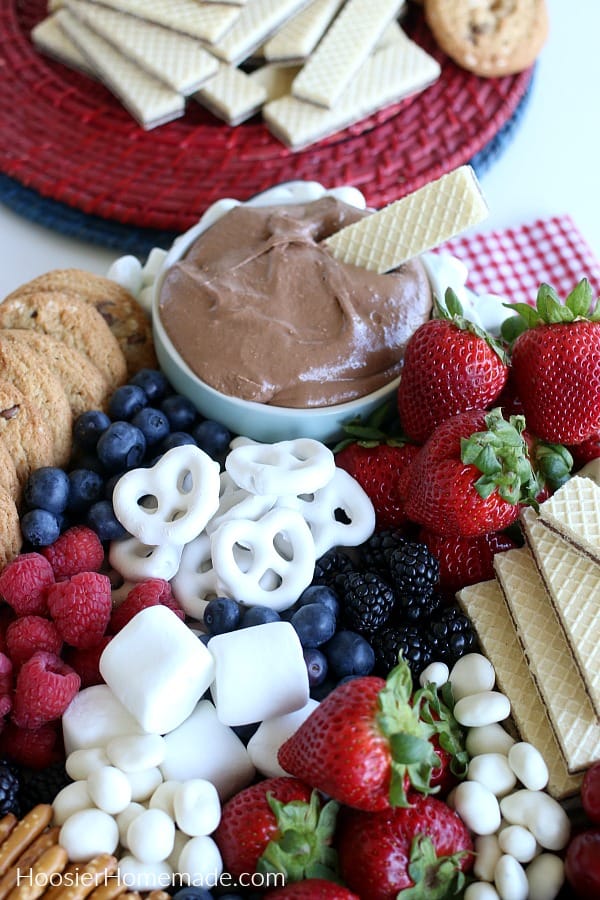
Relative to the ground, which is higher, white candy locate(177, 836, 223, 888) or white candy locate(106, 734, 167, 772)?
white candy locate(106, 734, 167, 772)

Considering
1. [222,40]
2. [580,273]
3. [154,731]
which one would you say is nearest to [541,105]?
[580,273]

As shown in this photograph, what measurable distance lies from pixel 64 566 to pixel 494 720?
2.12 feet

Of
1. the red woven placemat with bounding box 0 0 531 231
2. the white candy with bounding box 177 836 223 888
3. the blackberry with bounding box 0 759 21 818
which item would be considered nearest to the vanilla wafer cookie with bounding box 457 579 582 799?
the white candy with bounding box 177 836 223 888

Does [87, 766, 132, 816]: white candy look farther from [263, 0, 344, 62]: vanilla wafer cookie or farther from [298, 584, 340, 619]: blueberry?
[263, 0, 344, 62]: vanilla wafer cookie

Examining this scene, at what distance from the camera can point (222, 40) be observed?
7.38 ft

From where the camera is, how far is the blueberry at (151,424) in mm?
1574

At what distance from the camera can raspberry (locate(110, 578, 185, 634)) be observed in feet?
4.58

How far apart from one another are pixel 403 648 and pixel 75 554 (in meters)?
0.50

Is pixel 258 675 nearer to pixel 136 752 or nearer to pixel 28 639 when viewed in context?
pixel 136 752

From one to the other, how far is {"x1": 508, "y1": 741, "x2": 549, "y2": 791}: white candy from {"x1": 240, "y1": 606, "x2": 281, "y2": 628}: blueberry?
1.22 feet

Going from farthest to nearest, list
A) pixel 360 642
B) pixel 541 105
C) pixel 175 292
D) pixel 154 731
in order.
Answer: pixel 541 105 < pixel 175 292 < pixel 360 642 < pixel 154 731

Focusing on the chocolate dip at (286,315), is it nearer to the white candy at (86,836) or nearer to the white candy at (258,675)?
the white candy at (258,675)

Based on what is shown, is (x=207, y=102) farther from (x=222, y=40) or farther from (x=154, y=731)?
(x=154, y=731)

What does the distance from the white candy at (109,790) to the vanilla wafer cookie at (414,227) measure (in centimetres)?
93
